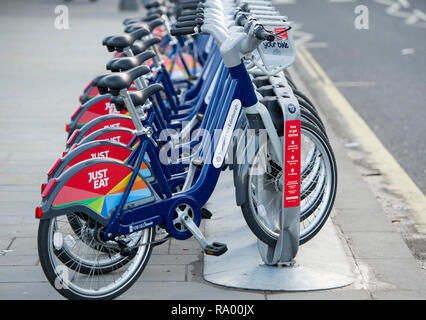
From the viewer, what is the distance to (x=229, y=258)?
4.96 metres

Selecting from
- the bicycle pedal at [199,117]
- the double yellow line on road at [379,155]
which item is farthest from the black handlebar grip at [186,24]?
the double yellow line on road at [379,155]

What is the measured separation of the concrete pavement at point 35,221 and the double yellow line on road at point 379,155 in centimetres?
22

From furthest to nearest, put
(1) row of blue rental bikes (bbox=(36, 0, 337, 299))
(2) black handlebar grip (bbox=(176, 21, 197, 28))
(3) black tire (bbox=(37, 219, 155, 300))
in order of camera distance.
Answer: (2) black handlebar grip (bbox=(176, 21, 197, 28)), (1) row of blue rental bikes (bbox=(36, 0, 337, 299)), (3) black tire (bbox=(37, 219, 155, 300))

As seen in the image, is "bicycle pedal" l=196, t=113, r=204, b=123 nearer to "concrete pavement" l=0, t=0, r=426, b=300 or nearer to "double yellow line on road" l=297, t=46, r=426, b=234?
"concrete pavement" l=0, t=0, r=426, b=300

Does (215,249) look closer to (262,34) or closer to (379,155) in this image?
(262,34)

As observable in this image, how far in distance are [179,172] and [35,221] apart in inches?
47.2

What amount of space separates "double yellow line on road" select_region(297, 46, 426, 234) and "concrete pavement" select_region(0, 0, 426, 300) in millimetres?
217

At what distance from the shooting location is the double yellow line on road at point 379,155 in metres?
6.27

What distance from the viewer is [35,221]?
5727mm

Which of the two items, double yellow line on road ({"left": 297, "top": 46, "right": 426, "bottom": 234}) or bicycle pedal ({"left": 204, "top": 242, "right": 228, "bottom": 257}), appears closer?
bicycle pedal ({"left": 204, "top": 242, "right": 228, "bottom": 257})

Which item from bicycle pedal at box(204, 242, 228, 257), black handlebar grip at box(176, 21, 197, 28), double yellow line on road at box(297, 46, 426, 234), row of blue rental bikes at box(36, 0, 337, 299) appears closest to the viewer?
row of blue rental bikes at box(36, 0, 337, 299)

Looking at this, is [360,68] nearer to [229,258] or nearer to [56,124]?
[56,124]

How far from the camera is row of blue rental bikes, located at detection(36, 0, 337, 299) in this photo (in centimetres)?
425

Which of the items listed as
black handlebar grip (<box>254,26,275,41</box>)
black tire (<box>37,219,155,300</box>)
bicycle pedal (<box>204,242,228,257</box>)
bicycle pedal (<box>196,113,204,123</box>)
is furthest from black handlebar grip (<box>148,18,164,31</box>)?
black tire (<box>37,219,155,300</box>)
